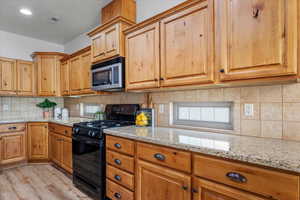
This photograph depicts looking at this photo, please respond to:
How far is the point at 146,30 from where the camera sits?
1866mm

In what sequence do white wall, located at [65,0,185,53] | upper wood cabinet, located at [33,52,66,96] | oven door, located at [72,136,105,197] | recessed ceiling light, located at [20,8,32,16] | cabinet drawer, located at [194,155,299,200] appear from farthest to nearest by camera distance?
upper wood cabinet, located at [33,52,66,96], recessed ceiling light, located at [20,8,32,16], white wall, located at [65,0,185,53], oven door, located at [72,136,105,197], cabinet drawer, located at [194,155,299,200]

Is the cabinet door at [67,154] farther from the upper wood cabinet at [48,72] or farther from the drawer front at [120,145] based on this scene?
the upper wood cabinet at [48,72]

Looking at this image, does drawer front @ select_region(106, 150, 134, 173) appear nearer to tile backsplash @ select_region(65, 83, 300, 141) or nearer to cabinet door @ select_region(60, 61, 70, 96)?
tile backsplash @ select_region(65, 83, 300, 141)

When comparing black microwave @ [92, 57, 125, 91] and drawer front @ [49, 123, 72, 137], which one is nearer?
black microwave @ [92, 57, 125, 91]

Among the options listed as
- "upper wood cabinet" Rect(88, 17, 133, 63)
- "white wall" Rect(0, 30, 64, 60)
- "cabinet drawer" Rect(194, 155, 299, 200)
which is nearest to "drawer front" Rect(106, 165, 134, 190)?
"cabinet drawer" Rect(194, 155, 299, 200)

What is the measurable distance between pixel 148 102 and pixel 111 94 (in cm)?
90

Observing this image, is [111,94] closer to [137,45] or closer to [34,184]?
[137,45]

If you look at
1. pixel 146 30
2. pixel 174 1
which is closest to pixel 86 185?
pixel 146 30

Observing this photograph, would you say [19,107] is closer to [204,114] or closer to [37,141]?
[37,141]

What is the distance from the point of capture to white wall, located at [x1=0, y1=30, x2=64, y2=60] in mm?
3469

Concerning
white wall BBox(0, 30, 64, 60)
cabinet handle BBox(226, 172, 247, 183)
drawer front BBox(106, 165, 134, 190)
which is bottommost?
drawer front BBox(106, 165, 134, 190)

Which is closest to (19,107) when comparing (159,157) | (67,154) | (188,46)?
(67,154)

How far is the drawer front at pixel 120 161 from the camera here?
1.64 m

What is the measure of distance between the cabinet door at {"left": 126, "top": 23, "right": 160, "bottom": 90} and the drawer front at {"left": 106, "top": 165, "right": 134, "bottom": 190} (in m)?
0.95
